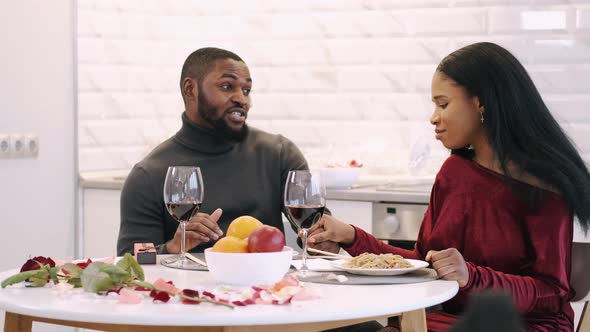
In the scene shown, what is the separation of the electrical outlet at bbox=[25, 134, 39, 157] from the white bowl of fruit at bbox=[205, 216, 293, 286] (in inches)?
85.5

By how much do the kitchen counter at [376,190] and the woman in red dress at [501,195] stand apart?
898 millimetres

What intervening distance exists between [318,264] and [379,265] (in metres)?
0.21

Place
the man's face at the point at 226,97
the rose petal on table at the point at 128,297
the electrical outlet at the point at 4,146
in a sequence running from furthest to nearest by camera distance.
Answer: the electrical outlet at the point at 4,146 < the man's face at the point at 226,97 < the rose petal on table at the point at 128,297

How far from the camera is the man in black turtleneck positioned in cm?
299

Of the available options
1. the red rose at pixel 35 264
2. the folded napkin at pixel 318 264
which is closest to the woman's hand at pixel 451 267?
the folded napkin at pixel 318 264

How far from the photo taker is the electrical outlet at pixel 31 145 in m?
3.99

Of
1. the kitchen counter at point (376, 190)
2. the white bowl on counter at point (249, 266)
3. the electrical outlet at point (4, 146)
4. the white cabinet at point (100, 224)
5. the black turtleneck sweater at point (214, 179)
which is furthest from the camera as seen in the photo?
the white cabinet at point (100, 224)

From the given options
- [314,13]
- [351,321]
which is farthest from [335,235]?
[314,13]

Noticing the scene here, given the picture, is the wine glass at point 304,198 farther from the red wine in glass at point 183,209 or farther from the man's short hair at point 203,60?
the man's short hair at point 203,60

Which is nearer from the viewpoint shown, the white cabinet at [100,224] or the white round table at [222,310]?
the white round table at [222,310]

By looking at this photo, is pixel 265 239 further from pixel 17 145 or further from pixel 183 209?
pixel 17 145

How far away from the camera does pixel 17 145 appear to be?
12.9 ft

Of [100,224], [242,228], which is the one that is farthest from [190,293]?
[100,224]

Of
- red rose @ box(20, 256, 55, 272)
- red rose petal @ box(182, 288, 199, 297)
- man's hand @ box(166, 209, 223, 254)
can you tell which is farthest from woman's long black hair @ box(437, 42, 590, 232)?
red rose @ box(20, 256, 55, 272)
